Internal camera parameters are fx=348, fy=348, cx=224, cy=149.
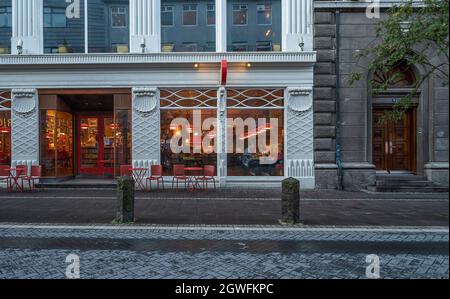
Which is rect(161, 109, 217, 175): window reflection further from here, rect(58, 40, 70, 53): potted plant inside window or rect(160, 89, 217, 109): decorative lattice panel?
rect(58, 40, 70, 53): potted plant inside window

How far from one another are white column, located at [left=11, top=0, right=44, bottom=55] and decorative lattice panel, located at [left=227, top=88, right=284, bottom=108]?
8412mm

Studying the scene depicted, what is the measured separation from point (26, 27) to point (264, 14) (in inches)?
398

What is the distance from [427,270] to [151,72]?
40.1ft

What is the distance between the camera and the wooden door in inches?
586

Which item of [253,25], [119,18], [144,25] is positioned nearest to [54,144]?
[119,18]

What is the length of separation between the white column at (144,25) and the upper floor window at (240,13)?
3.42 metres

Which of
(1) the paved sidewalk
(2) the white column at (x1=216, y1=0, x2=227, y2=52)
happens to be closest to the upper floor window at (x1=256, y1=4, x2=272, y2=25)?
(2) the white column at (x1=216, y1=0, x2=227, y2=52)

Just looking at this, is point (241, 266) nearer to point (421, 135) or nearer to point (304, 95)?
point (304, 95)

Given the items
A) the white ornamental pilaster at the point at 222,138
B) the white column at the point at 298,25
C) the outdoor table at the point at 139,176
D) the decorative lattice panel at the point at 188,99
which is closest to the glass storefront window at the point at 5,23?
the decorative lattice panel at the point at 188,99

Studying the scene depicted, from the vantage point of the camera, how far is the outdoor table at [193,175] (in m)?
13.7

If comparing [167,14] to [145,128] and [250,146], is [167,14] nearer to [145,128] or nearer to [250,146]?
[145,128]

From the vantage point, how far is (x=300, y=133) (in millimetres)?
14414
